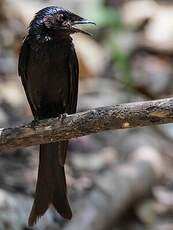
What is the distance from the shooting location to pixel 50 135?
421 centimetres

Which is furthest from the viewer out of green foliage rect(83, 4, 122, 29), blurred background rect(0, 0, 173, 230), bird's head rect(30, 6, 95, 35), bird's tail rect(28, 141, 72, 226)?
green foliage rect(83, 4, 122, 29)

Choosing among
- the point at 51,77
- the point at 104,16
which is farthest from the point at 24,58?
the point at 104,16

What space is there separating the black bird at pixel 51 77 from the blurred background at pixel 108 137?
0.72 meters

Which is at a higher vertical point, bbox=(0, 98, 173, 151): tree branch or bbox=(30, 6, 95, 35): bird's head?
bbox=(30, 6, 95, 35): bird's head

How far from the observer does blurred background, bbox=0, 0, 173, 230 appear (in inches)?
249

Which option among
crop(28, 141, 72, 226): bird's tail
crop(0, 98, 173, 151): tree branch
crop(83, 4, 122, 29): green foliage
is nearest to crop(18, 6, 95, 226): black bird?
crop(28, 141, 72, 226): bird's tail

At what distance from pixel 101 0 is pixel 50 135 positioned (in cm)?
929

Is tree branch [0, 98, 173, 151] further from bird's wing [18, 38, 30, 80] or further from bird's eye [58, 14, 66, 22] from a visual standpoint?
bird's eye [58, 14, 66, 22]

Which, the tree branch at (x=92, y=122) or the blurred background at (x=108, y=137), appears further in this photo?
the blurred background at (x=108, y=137)

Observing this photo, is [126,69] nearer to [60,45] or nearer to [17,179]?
[17,179]

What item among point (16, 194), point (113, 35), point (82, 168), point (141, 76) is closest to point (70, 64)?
point (16, 194)

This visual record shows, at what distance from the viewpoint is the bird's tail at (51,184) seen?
4836mm

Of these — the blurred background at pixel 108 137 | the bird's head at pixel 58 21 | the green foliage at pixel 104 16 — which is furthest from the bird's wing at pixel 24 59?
the green foliage at pixel 104 16

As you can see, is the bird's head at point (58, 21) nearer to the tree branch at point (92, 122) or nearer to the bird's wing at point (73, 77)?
the bird's wing at point (73, 77)
